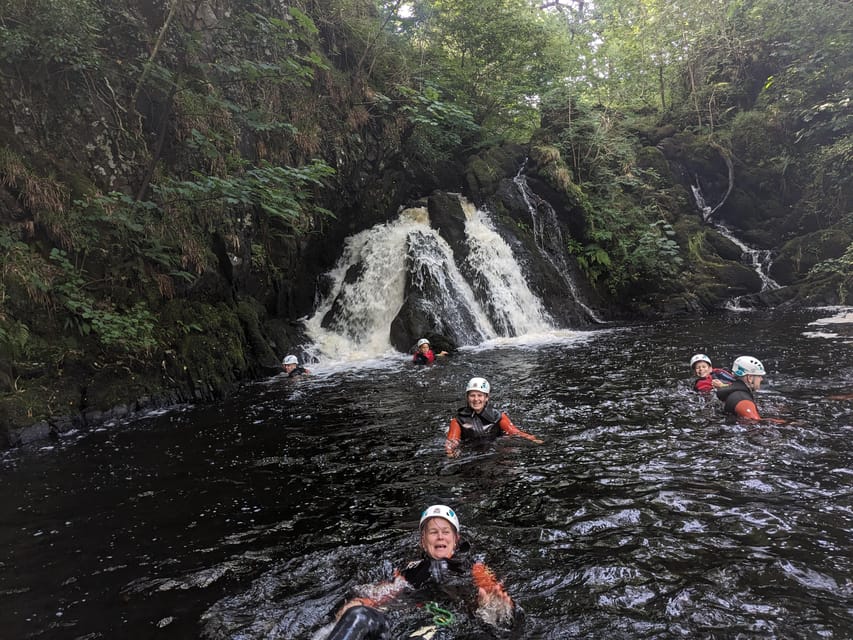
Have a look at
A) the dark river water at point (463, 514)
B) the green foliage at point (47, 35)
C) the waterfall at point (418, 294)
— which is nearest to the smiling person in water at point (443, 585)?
the dark river water at point (463, 514)

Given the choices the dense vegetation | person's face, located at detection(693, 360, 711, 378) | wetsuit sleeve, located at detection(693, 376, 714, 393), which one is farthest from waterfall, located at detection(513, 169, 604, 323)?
wetsuit sleeve, located at detection(693, 376, 714, 393)

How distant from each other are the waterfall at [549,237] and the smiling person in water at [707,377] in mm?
9663

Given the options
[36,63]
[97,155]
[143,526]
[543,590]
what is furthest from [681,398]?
[36,63]

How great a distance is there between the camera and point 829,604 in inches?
109

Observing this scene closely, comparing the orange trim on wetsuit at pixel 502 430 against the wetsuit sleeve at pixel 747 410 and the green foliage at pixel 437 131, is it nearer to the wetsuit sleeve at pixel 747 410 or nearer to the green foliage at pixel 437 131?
the wetsuit sleeve at pixel 747 410

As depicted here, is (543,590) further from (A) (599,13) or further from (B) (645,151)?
(A) (599,13)

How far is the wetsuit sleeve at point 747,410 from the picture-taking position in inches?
231

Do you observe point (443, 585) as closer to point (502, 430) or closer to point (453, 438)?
point (453, 438)

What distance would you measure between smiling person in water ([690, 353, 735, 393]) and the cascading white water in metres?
7.67

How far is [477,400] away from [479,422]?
284 millimetres

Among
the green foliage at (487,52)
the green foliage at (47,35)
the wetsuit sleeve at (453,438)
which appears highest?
the green foliage at (487,52)

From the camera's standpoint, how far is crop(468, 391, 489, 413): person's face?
6.09 metres

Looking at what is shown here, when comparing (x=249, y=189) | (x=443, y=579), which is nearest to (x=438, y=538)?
(x=443, y=579)

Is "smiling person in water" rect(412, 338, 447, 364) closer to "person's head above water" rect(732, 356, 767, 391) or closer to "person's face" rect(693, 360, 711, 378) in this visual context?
Answer: "person's face" rect(693, 360, 711, 378)
